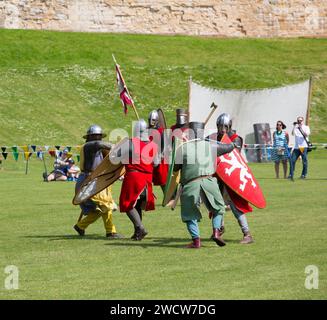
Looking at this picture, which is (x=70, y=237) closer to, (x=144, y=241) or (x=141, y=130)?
(x=144, y=241)

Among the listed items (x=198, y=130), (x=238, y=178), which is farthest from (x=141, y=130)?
(x=238, y=178)

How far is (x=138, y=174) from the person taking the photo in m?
13.4

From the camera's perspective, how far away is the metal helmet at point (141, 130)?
525 inches

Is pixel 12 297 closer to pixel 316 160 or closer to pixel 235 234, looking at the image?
pixel 235 234

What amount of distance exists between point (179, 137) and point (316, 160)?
2055 centimetres

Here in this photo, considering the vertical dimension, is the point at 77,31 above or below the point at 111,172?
above

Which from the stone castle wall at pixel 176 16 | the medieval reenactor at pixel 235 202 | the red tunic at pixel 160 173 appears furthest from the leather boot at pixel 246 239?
the stone castle wall at pixel 176 16

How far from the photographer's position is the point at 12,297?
9.16 meters

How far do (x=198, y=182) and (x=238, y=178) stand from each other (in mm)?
652

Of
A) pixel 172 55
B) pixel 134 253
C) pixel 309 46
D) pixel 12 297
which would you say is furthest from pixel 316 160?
pixel 12 297

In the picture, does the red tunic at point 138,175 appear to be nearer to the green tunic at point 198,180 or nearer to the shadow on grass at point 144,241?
the shadow on grass at point 144,241

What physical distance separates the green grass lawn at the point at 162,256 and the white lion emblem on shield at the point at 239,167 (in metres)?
0.69

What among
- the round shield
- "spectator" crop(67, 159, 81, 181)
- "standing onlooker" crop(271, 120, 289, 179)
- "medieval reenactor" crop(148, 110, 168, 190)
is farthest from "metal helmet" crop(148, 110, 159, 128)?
"spectator" crop(67, 159, 81, 181)
